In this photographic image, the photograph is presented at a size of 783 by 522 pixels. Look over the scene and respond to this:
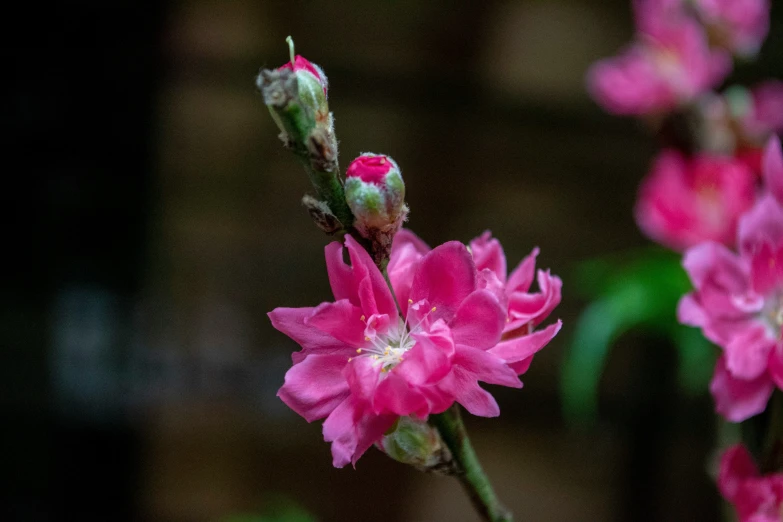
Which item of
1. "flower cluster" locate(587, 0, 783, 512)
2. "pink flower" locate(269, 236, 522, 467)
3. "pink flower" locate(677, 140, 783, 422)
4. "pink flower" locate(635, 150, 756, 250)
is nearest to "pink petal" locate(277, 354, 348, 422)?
"pink flower" locate(269, 236, 522, 467)

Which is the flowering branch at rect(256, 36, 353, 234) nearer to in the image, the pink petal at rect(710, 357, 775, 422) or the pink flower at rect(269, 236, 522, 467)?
the pink flower at rect(269, 236, 522, 467)

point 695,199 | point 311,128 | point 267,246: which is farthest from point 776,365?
point 267,246

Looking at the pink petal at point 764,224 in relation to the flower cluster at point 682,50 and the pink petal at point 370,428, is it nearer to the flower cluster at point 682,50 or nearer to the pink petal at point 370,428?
the pink petal at point 370,428

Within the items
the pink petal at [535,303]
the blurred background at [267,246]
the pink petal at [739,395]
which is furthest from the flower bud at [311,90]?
the blurred background at [267,246]

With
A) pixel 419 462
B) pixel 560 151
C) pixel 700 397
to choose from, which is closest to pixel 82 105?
pixel 560 151

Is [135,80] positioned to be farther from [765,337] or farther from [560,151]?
[765,337]

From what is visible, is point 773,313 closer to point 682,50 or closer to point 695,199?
→ point 695,199
